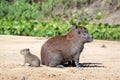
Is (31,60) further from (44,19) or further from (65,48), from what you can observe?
(44,19)

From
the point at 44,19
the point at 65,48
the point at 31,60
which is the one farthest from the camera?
the point at 44,19

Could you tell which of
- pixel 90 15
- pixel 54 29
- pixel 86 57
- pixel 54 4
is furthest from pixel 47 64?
pixel 54 4

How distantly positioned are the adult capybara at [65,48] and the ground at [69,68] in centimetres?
26

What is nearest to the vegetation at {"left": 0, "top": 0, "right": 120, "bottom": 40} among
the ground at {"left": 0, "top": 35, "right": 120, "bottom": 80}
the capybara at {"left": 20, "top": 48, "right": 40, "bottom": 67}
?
the ground at {"left": 0, "top": 35, "right": 120, "bottom": 80}

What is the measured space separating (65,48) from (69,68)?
1.72ft

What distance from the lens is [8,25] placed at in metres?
25.2

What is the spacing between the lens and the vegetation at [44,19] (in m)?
23.9

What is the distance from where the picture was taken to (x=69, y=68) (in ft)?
44.4

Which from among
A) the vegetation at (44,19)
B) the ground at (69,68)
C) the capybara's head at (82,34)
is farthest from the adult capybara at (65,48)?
the vegetation at (44,19)

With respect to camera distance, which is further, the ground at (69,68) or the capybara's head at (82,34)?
the capybara's head at (82,34)

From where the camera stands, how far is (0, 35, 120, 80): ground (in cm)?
1243

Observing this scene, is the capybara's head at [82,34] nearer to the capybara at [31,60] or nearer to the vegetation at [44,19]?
the capybara at [31,60]

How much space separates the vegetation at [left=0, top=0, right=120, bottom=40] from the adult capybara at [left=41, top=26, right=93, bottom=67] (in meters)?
9.55

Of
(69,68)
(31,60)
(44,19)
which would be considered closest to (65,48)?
(69,68)
